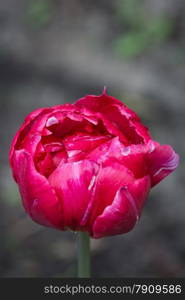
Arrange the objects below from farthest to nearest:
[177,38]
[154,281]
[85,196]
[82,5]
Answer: [82,5] → [177,38] → [154,281] → [85,196]

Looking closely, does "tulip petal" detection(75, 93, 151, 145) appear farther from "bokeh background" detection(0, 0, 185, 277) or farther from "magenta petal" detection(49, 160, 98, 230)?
"bokeh background" detection(0, 0, 185, 277)

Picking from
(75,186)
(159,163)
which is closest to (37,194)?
(75,186)

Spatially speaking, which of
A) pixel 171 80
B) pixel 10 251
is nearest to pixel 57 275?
pixel 10 251

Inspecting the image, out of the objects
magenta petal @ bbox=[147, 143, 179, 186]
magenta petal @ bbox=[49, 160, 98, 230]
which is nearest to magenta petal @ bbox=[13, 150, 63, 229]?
magenta petal @ bbox=[49, 160, 98, 230]

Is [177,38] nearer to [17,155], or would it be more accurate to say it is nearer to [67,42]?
[67,42]

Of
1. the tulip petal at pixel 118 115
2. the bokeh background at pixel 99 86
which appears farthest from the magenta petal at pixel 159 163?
the bokeh background at pixel 99 86

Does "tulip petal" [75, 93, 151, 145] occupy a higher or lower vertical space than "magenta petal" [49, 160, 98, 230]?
higher
